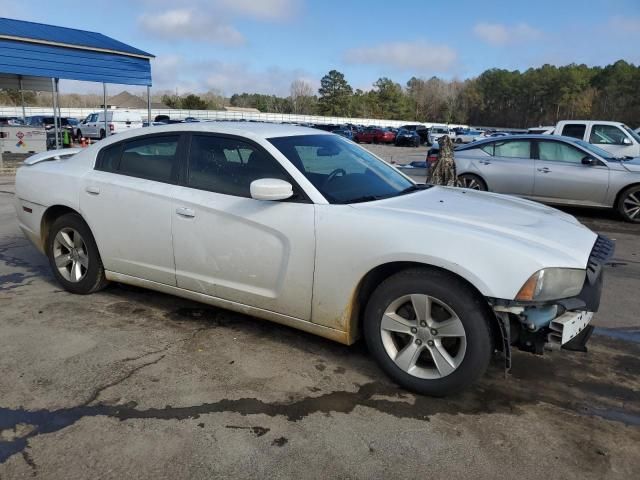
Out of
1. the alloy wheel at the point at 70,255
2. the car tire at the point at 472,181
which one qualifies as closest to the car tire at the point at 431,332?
the alloy wheel at the point at 70,255

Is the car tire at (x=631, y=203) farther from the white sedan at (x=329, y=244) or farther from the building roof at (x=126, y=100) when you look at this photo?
the building roof at (x=126, y=100)

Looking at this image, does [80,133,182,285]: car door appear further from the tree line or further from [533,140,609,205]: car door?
the tree line

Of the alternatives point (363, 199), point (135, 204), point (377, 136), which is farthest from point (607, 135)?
point (377, 136)

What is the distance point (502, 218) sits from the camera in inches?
131

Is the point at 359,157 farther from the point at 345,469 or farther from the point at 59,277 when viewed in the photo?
the point at 59,277

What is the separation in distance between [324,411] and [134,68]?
17.9 meters

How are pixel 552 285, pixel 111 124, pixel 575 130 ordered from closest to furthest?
pixel 552 285 → pixel 575 130 → pixel 111 124

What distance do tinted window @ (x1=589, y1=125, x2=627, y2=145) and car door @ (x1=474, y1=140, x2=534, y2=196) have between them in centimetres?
458

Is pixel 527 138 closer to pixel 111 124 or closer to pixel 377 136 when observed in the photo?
pixel 111 124

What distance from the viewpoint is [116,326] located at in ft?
13.6

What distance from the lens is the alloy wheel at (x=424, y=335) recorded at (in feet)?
9.90

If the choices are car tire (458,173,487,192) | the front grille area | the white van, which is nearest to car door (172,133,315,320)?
the front grille area

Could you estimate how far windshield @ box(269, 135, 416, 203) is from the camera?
3.62 meters

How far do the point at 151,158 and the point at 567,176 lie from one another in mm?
7788
